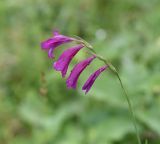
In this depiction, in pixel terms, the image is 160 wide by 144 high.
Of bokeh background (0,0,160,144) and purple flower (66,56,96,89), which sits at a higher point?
purple flower (66,56,96,89)

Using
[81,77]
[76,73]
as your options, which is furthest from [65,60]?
[81,77]

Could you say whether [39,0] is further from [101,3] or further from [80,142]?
[80,142]

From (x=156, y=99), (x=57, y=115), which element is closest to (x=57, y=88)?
(x=57, y=115)

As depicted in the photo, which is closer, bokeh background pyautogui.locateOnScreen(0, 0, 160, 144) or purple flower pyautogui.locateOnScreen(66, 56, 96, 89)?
purple flower pyautogui.locateOnScreen(66, 56, 96, 89)

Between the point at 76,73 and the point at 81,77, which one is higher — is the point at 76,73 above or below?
above

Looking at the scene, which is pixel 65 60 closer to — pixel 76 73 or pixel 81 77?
pixel 76 73

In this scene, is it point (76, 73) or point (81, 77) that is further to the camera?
point (81, 77)

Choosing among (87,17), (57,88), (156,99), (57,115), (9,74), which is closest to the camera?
(156,99)

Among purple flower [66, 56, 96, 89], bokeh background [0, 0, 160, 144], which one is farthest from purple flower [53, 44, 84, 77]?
bokeh background [0, 0, 160, 144]

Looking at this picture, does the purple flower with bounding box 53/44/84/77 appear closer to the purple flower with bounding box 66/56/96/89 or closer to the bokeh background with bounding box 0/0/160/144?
the purple flower with bounding box 66/56/96/89
